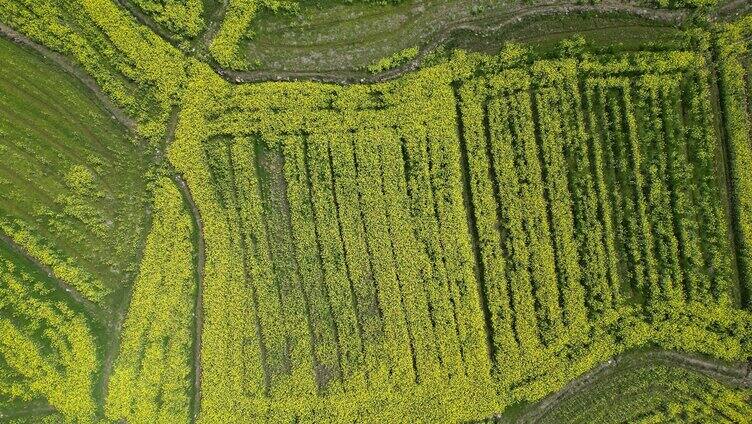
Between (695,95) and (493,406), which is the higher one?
(695,95)

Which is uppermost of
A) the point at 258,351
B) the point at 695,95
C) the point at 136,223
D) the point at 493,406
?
the point at 695,95

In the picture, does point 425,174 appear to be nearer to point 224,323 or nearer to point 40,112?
point 224,323

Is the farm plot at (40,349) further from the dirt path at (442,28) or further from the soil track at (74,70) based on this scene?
the dirt path at (442,28)

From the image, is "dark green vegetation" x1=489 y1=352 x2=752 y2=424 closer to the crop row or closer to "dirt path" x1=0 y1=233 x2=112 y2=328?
the crop row

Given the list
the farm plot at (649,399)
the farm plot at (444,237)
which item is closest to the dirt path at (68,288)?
the farm plot at (444,237)

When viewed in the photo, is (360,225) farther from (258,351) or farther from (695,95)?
(695,95)

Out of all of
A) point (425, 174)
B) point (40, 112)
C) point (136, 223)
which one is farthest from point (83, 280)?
point (425, 174)
